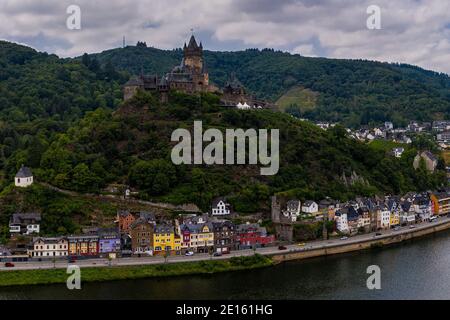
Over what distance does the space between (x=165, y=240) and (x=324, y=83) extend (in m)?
119

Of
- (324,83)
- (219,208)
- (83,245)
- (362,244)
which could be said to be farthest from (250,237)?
(324,83)

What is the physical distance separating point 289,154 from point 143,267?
940 inches

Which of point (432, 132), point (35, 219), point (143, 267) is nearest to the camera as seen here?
point (143, 267)

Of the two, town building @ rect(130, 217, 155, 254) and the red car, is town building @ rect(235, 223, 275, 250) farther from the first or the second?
the red car

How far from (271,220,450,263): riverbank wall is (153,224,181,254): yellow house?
7.27m

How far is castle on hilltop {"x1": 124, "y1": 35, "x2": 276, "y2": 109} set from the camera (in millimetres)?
69562

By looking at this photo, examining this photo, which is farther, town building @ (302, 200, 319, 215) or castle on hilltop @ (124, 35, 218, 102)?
castle on hilltop @ (124, 35, 218, 102)

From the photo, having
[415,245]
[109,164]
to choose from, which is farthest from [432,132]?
[109,164]

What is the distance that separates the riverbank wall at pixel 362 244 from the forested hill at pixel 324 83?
70605 millimetres

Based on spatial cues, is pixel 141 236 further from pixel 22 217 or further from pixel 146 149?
pixel 146 149

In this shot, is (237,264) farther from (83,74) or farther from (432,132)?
(432,132)

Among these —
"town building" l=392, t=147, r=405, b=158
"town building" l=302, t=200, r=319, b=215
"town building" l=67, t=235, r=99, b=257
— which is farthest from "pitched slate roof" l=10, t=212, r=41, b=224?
"town building" l=392, t=147, r=405, b=158

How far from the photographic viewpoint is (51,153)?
56938 millimetres

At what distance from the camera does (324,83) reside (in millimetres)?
159750
